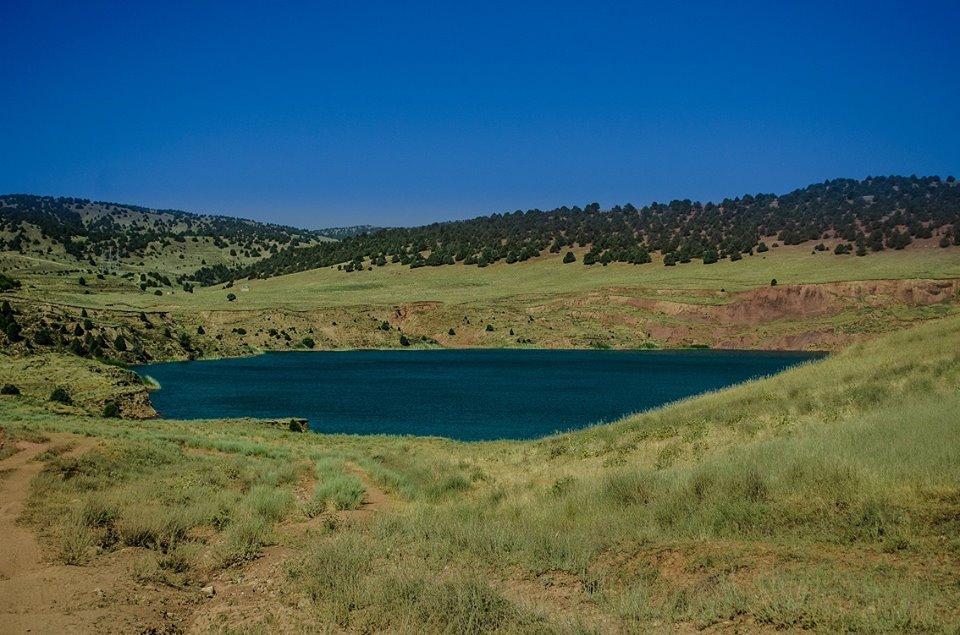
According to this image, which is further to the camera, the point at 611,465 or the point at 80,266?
the point at 80,266

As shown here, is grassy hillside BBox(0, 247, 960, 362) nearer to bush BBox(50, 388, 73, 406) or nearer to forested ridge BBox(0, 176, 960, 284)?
forested ridge BBox(0, 176, 960, 284)

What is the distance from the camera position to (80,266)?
12750cm

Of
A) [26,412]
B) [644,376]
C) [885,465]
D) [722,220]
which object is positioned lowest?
[644,376]

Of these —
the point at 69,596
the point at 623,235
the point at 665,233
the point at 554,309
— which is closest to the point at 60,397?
the point at 69,596

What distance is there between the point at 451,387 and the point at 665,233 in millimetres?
97191

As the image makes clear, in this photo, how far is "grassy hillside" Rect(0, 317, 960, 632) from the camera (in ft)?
23.0

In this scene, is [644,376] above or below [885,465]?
below

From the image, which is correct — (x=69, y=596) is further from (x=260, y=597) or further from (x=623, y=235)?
(x=623, y=235)

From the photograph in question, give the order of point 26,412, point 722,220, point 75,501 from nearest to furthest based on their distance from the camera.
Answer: point 75,501 < point 26,412 < point 722,220

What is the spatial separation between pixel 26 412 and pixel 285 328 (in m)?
67.9

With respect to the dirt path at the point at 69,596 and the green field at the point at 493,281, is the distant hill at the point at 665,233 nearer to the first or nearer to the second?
the green field at the point at 493,281

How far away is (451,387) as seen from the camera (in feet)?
177

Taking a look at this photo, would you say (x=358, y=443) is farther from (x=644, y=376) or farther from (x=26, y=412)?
(x=644, y=376)

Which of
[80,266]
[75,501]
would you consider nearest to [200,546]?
[75,501]
